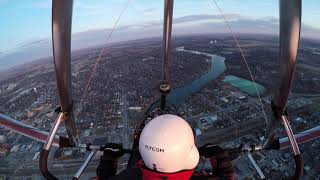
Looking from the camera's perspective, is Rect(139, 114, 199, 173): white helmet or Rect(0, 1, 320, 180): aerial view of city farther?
Rect(0, 1, 320, 180): aerial view of city

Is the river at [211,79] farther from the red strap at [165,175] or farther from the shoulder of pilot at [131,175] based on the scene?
the red strap at [165,175]

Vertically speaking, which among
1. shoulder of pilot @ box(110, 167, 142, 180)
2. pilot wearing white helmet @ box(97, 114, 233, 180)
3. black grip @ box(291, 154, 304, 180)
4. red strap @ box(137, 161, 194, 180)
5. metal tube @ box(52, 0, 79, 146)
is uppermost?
metal tube @ box(52, 0, 79, 146)

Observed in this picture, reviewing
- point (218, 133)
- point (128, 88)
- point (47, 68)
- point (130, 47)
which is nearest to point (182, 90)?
point (128, 88)

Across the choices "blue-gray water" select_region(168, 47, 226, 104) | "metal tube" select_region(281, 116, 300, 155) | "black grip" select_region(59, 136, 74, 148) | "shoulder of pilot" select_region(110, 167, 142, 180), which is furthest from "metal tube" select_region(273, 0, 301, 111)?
"blue-gray water" select_region(168, 47, 226, 104)

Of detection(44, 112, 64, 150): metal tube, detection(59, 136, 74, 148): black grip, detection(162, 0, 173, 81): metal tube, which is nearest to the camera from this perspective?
detection(44, 112, 64, 150): metal tube

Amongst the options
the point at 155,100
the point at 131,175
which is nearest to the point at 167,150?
the point at 131,175

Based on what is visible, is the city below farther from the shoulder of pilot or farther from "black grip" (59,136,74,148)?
the shoulder of pilot

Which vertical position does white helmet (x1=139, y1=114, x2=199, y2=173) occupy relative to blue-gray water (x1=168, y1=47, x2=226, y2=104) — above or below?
above
